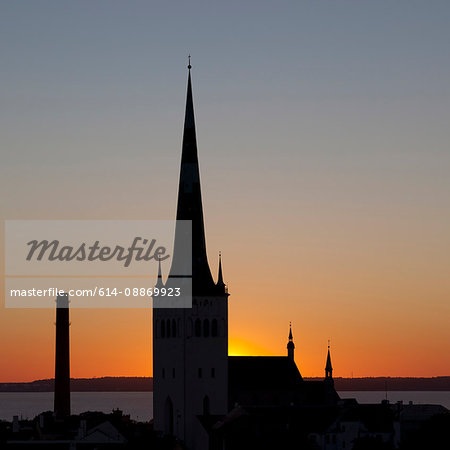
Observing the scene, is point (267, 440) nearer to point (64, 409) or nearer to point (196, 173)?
point (196, 173)

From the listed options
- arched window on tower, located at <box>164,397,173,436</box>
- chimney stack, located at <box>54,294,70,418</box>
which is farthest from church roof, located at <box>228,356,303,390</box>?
chimney stack, located at <box>54,294,70,418</box>

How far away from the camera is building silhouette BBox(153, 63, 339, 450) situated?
92812 millimetres

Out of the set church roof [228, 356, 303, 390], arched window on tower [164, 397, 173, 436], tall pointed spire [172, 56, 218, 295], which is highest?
tall pointed spire [172, 56, 218, 295]

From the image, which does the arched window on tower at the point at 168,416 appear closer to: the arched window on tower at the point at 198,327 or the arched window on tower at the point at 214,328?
the arched window on tower at the point at 198,327

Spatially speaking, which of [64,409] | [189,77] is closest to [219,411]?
[189,77]

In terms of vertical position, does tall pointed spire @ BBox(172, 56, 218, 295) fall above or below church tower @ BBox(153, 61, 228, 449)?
above

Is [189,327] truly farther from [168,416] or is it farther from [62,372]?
[62,372]

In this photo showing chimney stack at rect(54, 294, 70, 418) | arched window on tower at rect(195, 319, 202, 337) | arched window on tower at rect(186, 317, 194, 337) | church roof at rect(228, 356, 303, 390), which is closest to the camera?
arched window on tower at rect(186, 317, 194, 337)

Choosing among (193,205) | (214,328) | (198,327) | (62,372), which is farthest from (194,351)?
(62,372)

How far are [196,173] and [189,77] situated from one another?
23.4 ft

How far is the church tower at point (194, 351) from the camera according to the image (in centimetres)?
9281

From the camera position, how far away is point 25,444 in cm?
8156

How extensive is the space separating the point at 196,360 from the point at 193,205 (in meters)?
11.1

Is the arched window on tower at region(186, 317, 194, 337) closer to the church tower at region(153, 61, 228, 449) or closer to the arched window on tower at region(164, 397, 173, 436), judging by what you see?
the church tower at region(153, 61, 228, 449)
